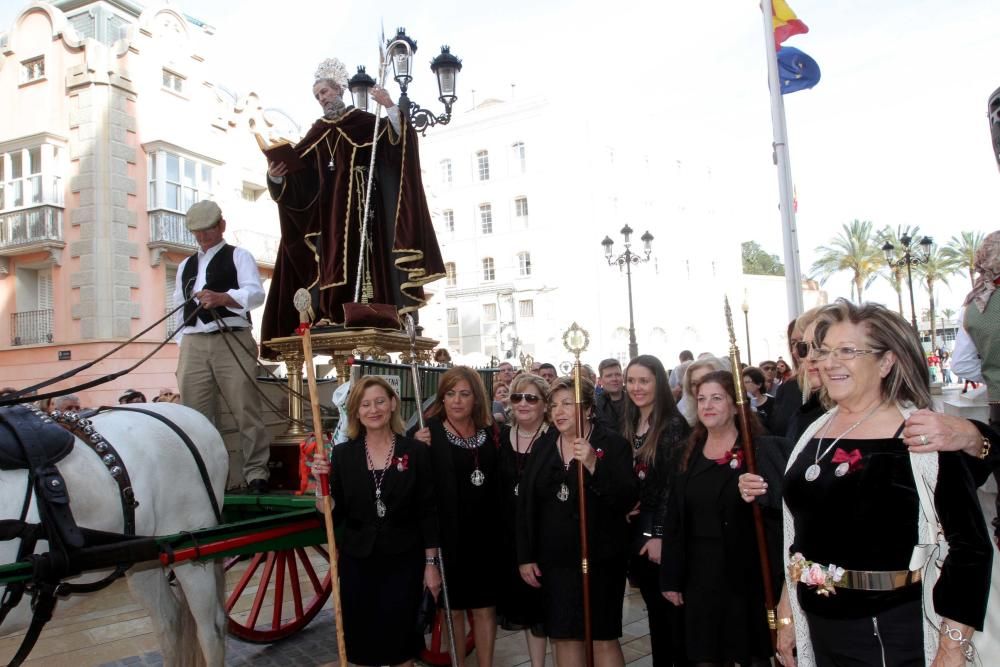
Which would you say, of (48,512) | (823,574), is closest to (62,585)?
(48,512)

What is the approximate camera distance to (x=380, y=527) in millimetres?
4059

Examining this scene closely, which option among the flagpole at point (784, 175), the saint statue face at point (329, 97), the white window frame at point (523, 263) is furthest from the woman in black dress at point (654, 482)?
the white window frame at point (523, 263)

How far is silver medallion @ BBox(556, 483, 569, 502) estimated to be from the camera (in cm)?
429

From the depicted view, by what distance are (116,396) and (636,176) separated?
108 ft

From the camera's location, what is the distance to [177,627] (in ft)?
14.2

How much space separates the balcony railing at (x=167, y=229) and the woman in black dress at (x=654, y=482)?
15.8 m

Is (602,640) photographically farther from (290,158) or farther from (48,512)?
(290,158)

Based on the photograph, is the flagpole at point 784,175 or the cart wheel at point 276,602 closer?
the cart wheel at point 276,602

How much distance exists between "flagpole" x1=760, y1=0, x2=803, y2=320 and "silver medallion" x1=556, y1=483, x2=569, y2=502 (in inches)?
216

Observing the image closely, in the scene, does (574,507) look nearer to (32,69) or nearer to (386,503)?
(386,503)

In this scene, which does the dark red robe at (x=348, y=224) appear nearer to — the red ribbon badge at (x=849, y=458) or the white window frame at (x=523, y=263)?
the red ribbon badge at (x=849, y=458)

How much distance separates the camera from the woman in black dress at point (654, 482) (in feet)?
14.0

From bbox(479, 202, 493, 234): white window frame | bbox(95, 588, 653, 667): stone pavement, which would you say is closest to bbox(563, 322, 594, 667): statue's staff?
bbox(95, 588, 653, 667): stone pavement

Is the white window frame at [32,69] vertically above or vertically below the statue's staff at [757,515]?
above
